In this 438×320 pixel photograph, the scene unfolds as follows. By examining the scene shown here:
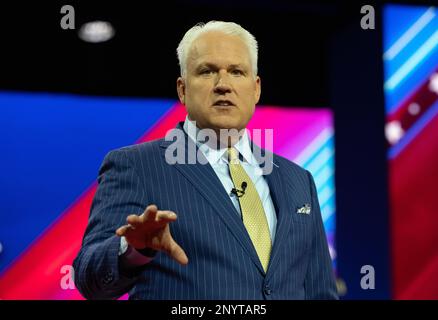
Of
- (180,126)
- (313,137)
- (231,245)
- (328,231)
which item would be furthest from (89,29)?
(231,245)

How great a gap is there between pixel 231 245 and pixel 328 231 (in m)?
3.10

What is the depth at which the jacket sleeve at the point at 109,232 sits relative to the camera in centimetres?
184

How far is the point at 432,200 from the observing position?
15.5 feet

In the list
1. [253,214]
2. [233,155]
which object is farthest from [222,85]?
[253,214]

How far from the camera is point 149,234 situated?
1.65 metres

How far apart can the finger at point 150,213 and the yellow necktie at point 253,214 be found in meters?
0.55

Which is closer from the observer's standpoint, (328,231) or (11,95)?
(11,95)

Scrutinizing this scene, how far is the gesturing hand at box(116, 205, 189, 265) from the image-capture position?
5.19 ft

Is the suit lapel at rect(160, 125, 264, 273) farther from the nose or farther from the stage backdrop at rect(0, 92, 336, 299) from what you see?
the stage backdrop at rect(0, 92, 336, 299)

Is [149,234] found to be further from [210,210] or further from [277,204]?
[277,204]

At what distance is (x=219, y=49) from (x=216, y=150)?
34cm

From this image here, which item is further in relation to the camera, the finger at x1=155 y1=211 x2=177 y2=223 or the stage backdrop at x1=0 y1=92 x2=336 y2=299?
the stage backdrop at x1=0 y1=92 x2=336 y2=299

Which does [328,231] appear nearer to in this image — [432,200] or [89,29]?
[432,200]

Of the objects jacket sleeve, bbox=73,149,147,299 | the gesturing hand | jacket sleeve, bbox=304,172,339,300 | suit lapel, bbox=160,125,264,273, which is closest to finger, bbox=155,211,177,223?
the gesturing hand
